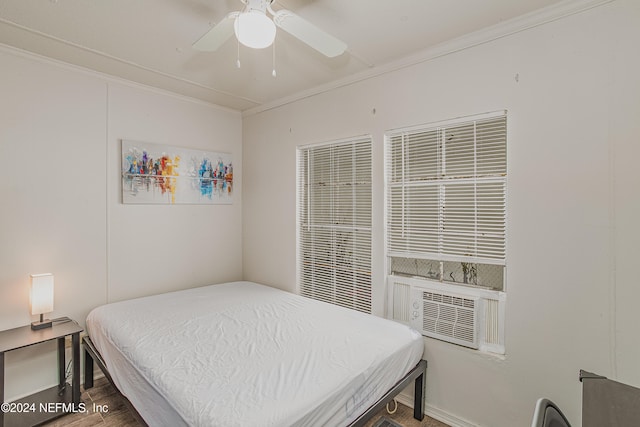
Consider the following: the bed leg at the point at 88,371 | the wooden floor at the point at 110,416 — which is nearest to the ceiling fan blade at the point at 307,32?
the wooden floor at the point at 110,416

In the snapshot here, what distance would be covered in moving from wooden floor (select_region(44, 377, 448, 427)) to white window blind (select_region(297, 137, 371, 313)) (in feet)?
2.67

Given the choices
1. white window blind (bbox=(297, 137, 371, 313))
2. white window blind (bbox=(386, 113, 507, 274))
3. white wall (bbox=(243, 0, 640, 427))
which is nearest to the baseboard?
white wall (bbox=(243, 0, 640, 427))

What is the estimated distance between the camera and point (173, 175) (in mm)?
3352

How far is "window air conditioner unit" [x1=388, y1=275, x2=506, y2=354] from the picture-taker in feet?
6.93

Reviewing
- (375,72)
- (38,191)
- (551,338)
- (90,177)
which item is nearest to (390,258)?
(551,338)

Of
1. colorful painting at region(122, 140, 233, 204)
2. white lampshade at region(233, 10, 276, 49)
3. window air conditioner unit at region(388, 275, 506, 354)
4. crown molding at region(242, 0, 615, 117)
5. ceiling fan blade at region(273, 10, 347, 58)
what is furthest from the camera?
colorful painting at region(122, 140, 233, 204)

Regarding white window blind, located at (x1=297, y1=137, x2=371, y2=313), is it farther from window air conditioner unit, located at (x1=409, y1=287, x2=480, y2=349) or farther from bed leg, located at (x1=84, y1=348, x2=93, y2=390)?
bed leg, located at (x1=84, y1=348, x2=93, y2=390)

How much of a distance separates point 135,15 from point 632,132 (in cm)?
294

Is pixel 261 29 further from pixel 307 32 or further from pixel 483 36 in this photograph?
pixel 483 36

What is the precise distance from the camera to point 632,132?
166cm

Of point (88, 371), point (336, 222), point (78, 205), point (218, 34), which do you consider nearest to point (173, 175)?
point (78, 205)

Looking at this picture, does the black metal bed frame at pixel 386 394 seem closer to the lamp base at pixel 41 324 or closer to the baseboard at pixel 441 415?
the baseboard at pixel 441 415

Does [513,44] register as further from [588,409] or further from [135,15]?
[135,15]

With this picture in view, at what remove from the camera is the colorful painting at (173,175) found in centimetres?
306
